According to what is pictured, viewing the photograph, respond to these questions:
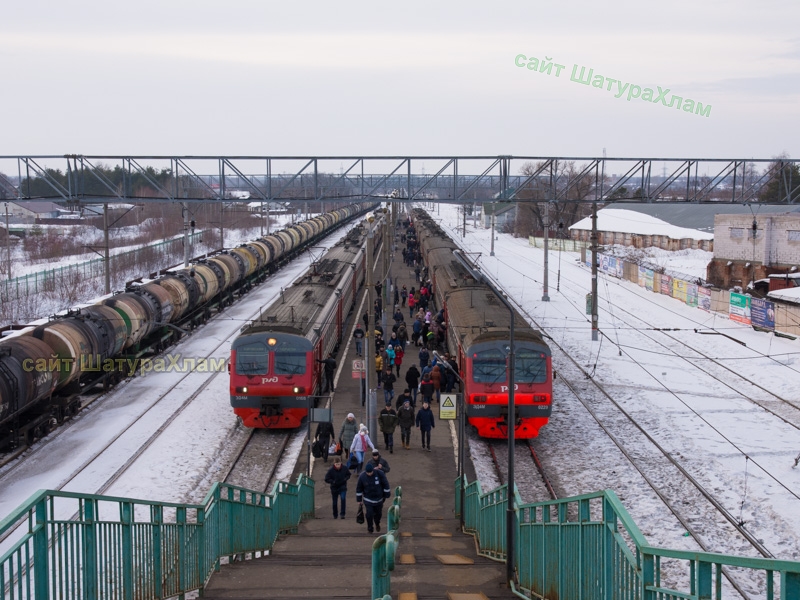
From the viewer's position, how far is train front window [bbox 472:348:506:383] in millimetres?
19797

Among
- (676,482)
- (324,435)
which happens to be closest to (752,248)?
(676,482)

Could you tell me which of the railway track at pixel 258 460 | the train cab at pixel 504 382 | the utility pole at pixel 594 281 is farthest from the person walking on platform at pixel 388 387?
the utility pole at pixel 594 281

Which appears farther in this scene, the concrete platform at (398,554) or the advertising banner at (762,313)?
the advertising banner at (762,313)

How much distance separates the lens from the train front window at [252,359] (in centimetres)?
2070

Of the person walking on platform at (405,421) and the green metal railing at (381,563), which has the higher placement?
the green metal railing at (381,563)

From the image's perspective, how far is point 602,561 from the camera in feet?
20.6

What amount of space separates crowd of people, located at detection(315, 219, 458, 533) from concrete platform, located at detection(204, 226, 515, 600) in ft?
1.42

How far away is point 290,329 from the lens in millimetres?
21156

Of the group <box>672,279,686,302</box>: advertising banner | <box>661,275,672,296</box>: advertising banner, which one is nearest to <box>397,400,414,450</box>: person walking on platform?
<box>672,279,686,302</box>: advertising banner

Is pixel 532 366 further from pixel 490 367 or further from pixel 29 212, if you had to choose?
pixel 29 212

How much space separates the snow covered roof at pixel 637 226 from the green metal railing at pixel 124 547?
66.9m

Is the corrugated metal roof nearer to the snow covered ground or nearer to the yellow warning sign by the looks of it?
the snow covered ground

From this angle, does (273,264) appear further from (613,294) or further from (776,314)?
(776,314)

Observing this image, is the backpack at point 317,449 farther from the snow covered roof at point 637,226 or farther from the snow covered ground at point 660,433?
the snow covered roof at point 637,226
